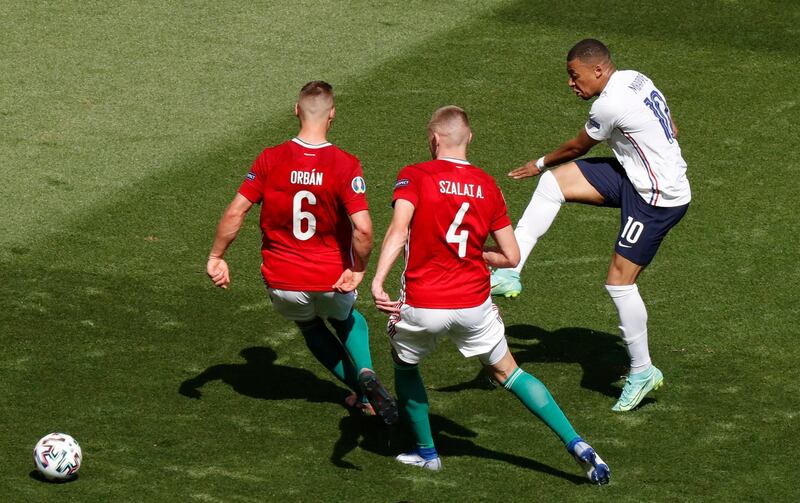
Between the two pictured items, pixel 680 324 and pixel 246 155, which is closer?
pixel 680 324

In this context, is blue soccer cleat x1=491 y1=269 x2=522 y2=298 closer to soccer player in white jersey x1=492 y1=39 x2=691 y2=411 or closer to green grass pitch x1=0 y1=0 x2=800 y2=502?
soccer player in white jersey x1=492 y1=39 x2=691 y2=411

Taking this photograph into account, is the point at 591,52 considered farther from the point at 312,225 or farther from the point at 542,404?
the point at 542,404

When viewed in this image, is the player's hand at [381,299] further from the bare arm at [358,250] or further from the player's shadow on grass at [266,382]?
the player's shadow on grass at [266,382]

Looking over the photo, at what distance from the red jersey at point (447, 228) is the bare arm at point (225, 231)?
1.16 metres

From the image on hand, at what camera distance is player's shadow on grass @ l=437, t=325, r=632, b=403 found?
9617 mm

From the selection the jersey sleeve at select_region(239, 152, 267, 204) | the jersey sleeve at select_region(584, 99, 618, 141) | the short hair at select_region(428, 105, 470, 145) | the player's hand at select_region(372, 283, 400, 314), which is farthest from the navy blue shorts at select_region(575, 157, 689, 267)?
the jersey sleeve at select_region(239, 152, 267, 204)

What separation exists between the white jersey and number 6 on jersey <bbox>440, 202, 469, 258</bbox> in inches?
70.6

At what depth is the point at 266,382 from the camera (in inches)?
378

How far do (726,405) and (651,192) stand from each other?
1.58 m

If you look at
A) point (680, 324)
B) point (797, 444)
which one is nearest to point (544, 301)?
point (680, 324)

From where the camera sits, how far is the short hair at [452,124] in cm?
761

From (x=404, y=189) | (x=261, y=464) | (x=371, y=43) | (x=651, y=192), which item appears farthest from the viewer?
(x=371, y=43)

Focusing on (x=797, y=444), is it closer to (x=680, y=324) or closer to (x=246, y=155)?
(x=680, y=324)

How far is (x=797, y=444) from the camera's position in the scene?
8.59 meters
